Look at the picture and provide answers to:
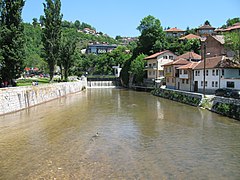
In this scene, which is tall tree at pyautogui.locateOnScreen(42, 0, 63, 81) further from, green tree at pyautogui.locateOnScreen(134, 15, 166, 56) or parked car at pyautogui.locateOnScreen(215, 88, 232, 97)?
green tree at pyautogui.locateOnScreen(134, 15, 166, 56)

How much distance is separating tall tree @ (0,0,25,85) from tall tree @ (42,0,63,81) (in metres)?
16.5

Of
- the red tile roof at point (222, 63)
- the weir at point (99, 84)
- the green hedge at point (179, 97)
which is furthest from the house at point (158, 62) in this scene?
the red tile roof at point (222, 63)

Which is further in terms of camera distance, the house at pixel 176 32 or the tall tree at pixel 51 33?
the house at pixel 176 32

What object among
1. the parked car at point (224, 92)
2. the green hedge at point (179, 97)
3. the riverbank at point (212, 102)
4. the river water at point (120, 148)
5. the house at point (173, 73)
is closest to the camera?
the river water at point (120, 148)

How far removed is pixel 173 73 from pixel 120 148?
145ft

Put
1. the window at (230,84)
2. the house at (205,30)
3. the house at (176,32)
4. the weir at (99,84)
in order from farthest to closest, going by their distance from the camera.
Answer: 1. the house at (176,32)
2. the house at (205,30)
3. the weir at (99,84)
4. the window at (230,84)

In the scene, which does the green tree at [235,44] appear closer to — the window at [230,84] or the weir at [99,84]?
the window at [230,84]

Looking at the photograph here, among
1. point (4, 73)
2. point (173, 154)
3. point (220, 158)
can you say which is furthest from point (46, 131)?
point (4, 73)

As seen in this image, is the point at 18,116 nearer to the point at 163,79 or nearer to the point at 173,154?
the point at 173,154

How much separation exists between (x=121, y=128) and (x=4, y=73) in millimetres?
21831

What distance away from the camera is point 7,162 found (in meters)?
15.4

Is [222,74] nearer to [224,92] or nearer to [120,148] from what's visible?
[224,92]

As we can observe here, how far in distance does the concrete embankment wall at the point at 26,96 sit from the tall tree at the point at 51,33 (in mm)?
5919

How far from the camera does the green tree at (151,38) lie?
284 feet
